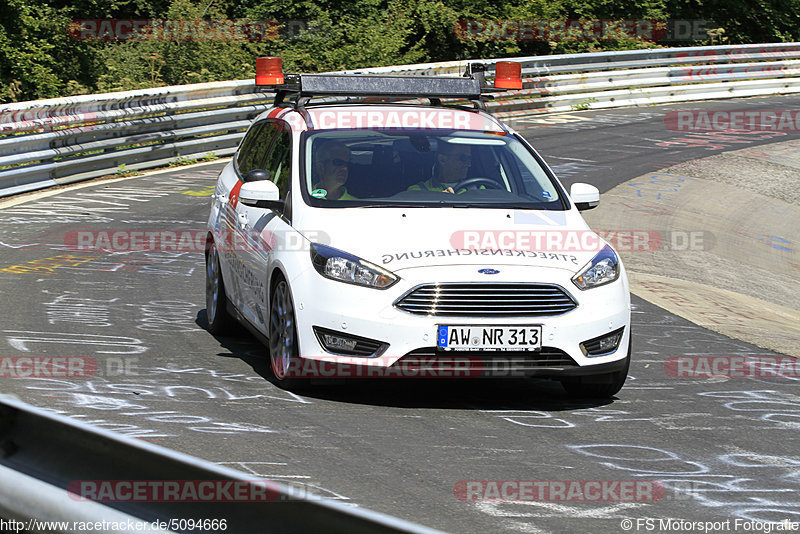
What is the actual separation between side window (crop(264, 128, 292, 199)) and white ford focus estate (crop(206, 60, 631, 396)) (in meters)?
0.02

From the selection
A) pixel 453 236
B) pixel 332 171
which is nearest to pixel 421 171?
pixel 332 171

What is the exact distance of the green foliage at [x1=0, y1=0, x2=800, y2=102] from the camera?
84.4ft

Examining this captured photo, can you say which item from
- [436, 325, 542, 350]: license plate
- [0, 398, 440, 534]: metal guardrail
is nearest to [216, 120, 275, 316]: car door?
[436, 325, 542, 350]: license plate

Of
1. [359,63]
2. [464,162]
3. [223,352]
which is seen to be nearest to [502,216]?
[464,162]

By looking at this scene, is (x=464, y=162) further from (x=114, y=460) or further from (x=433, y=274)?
(x=114, y=460)

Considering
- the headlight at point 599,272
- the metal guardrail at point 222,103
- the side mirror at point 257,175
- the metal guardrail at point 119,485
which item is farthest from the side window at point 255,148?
the metal guardrail at point 222,103

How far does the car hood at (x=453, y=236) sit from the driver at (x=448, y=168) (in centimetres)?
46

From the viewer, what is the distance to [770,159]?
891 inches

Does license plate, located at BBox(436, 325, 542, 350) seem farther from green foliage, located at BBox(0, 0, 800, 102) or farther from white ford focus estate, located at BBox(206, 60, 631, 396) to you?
green foliage, located at BBox(0, 0, 800, 102)

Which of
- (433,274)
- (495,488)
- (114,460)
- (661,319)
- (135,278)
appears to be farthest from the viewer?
(135,278)

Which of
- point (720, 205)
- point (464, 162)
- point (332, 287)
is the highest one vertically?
point (464, 162)

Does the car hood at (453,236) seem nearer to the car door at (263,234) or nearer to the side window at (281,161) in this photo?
the car door at (263,234)

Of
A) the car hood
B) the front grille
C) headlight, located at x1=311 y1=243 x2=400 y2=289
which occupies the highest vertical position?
the car hood

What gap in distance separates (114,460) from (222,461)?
2044 millimetres
